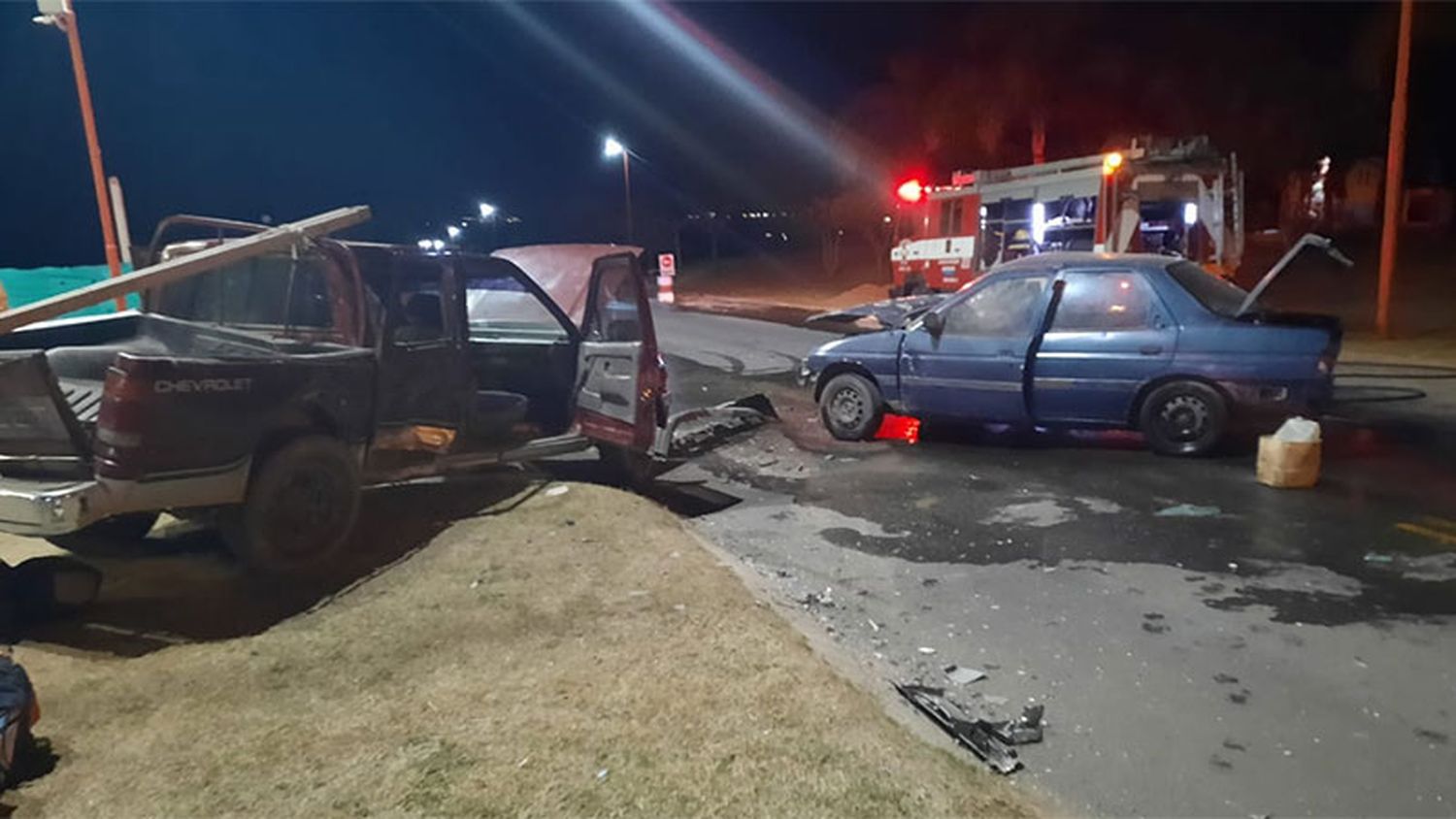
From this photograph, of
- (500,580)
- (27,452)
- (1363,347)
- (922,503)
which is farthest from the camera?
(1363,347)

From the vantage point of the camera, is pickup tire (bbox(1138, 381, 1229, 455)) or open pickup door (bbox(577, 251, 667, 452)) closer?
open pickup door (bbox(577, 251, 667, 452))

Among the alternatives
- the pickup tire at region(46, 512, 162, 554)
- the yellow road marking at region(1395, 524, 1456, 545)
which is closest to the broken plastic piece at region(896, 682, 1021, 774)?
the yellow road marking at region(1395, 524, 1456, 545)

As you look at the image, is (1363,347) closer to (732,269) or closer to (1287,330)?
(1287,330)

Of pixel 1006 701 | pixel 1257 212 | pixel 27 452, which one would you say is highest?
pixel 1257 212

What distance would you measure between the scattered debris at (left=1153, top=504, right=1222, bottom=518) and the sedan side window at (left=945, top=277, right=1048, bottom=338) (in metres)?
2.20

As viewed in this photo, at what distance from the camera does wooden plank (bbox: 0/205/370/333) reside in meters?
5.03

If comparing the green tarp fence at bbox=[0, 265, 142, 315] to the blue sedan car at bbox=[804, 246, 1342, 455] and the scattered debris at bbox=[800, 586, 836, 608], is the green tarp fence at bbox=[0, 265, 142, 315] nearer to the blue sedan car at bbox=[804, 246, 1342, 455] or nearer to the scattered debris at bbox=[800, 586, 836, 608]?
the blue sedan car at bbox=[804, 246, 1342, 455]

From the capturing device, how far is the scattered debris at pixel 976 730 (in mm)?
3625

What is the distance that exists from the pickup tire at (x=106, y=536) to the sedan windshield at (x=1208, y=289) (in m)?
7.79

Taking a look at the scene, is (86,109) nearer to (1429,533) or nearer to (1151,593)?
(1151,593)

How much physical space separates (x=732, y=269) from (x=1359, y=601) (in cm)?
4698

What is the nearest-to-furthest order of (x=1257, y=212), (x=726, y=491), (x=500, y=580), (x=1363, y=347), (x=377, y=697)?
1. (x=377, y=697)
2. (x=500, y=580)
3. (x=726, y=491)
4. (x=1363, y=347)
5. (x=1257, y=212)

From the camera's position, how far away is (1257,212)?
107ft

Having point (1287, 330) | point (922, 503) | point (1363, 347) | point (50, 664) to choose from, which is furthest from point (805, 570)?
point (1363, 347)
